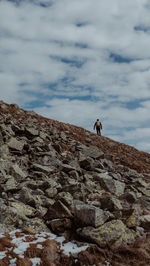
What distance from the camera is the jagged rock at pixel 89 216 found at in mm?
10570

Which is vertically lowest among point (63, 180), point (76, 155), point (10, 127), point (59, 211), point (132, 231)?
point (132, 231)

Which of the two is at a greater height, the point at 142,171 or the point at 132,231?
the point at 142,171

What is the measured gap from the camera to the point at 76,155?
24.5m

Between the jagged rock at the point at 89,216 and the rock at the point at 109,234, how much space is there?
237 millimetres

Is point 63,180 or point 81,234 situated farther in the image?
point 63,180

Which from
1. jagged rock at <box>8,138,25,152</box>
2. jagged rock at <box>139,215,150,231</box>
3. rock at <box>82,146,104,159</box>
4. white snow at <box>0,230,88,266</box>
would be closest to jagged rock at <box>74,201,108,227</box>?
white snow at <box>0,230,88,266</box>

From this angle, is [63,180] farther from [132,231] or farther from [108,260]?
[108,260]

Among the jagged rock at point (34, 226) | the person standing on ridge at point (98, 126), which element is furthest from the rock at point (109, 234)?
the person standing on ridge at point (98, 126)

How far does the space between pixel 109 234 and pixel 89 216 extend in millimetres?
1140

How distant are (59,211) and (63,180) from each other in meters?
5.56

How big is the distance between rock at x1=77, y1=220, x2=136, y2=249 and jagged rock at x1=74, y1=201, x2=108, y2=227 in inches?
9.3

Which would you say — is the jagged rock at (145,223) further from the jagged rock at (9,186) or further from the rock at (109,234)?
the jagged rock at (9,186)

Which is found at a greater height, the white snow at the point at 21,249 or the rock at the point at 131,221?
the rock at the point at 131,221

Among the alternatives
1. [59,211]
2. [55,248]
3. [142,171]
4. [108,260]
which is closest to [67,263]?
[55,248]
